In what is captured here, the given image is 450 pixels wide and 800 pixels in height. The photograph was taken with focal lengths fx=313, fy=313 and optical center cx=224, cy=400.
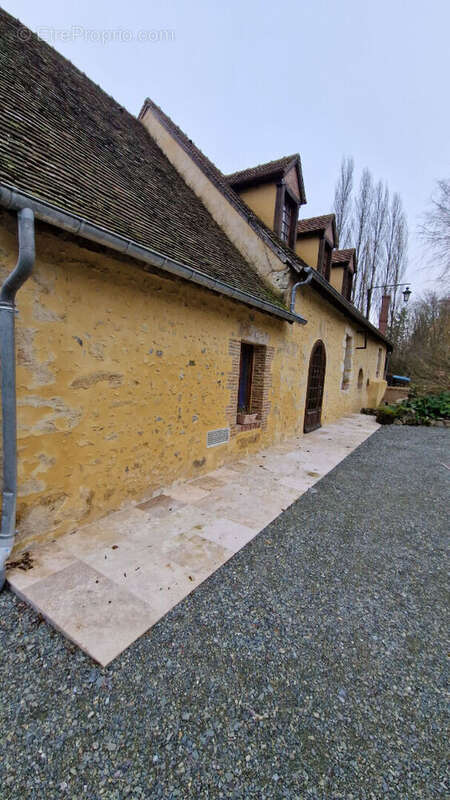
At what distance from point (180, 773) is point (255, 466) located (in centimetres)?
413

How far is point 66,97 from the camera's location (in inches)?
184

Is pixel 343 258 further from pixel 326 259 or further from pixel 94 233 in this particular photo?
pixel 94 233

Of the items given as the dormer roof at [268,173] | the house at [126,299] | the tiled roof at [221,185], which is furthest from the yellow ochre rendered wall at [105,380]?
the dormer roof at [268,173]

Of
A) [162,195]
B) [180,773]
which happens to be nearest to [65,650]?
[180,773]

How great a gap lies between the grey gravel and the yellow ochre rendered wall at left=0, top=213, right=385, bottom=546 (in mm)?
1028

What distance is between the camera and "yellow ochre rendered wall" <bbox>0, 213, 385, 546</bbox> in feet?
8.64

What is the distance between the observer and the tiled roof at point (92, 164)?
291cm

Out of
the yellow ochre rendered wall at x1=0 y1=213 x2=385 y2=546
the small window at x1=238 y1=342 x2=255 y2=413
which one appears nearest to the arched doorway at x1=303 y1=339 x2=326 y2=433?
the small window at x1=238 y1=342 x2=255 y2=413

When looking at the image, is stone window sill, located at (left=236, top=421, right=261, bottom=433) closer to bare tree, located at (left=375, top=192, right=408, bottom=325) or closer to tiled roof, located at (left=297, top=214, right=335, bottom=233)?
tiled roof, located at (left=297, top=214, right=335, bottom=233)

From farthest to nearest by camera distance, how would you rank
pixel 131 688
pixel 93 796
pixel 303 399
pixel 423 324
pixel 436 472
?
pixel 423 324
pixel 303 399
pixel 436 472
pixel 131 688
pixel 93 796

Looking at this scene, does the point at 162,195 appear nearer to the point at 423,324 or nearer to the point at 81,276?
the point at 81,276

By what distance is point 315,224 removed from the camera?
8.76 m

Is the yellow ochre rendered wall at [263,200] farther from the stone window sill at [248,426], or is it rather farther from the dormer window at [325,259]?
the stone window sill at [248,426]

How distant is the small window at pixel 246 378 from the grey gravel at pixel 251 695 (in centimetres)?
371
